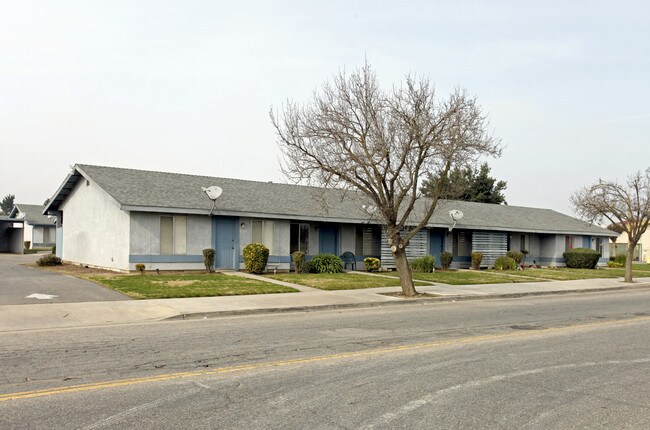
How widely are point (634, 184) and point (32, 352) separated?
2766 centimetres

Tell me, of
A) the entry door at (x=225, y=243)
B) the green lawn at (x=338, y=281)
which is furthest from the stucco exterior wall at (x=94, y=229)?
the green lawn at (x=338, y=281)

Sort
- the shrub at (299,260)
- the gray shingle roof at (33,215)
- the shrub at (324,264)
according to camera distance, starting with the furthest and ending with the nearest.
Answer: the gray shingle roof at (33,215), the shrub at (324,264), the shrub at (299,260)

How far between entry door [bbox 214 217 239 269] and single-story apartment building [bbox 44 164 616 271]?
43 millimetres

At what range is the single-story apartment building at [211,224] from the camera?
23641mm

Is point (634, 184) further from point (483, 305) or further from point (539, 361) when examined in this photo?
point (539, 361)

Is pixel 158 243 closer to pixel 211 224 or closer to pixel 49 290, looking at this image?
pixel 211 224

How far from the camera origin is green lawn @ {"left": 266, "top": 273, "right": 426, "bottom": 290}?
20.9 meters

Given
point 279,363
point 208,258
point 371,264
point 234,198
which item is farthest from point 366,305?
point 371,264

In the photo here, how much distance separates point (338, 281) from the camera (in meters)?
22.3

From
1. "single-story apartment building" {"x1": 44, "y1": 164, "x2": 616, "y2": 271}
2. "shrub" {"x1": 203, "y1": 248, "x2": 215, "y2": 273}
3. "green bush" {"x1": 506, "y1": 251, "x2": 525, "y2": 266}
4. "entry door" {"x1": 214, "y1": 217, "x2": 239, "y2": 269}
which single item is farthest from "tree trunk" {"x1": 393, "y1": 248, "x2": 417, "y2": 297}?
"green bush" {"x1": 506, "y1": 251, "x2": 525, "y2": 266}

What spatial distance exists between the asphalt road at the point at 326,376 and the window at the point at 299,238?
15.4 metres

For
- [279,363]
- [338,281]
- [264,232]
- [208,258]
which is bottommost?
[279,363]

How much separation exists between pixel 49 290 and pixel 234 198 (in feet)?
36.6

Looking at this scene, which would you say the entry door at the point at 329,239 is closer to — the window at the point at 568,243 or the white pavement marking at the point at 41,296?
the white pavement marking at the point at 41,296
